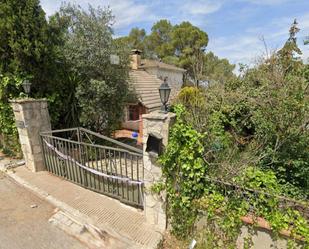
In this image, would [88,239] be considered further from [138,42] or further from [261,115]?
[138,42]

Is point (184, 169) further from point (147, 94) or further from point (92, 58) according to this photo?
point (147, 94)

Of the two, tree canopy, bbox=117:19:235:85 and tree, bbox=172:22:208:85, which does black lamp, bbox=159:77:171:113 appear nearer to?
tree canopy, bbox=117:19:235:85

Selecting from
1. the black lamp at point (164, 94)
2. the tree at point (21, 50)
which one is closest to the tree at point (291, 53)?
the black lamp at point (164, 94)

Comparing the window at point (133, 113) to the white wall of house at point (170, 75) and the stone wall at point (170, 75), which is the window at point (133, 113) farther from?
the stone wall at point (170, 75)

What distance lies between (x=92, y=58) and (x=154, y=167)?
17.1ft

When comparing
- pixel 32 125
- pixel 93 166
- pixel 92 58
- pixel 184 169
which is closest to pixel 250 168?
pixel 184 169

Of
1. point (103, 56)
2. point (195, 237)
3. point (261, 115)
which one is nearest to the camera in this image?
point (195, 237)

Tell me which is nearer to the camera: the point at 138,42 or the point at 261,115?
the point at 261,115

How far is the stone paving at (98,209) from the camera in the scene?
2862 mm

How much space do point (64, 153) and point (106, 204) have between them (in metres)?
1.68

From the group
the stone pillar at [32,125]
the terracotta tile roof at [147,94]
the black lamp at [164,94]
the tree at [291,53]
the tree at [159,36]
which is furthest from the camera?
the tree at [159,36]

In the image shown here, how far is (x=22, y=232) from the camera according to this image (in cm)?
292

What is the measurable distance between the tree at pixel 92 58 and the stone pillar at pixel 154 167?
435 cm

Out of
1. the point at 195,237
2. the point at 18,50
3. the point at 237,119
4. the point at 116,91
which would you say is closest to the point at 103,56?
the point at 116,91
